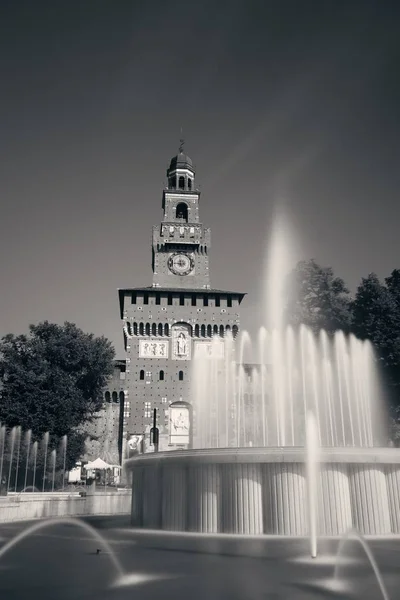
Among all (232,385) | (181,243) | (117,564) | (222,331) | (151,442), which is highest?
(181,243)

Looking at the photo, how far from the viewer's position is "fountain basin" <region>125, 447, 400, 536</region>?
11914 mm

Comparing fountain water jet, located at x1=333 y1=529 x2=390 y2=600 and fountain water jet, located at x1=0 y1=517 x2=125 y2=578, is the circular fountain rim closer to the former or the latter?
fountain water jet, located at x1=333 y1=529 x2=390 y2=600

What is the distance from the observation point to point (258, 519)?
12.1 metres

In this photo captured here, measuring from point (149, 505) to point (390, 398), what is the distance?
69.4ft

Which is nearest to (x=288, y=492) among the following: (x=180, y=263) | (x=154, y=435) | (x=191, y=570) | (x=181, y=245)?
(x=191, y=570)

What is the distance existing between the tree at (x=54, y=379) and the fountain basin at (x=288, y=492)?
26.0 meters

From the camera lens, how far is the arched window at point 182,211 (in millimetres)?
55000

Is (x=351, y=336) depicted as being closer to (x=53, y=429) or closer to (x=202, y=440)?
(x=202, y=440)

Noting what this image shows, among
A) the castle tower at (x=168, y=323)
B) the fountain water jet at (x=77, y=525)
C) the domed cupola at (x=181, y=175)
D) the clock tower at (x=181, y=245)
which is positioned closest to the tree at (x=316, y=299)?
the castle tower at (x=168, y=323)

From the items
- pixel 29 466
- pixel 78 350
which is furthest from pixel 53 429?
pixel 78 350

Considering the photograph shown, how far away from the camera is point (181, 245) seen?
5228 centimetres

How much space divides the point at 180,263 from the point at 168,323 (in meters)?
7.13

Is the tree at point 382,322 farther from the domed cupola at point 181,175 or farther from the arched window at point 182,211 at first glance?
the domed cupola at point 181,175

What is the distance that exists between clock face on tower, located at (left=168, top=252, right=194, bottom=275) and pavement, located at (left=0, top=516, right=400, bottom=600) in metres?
40.9
